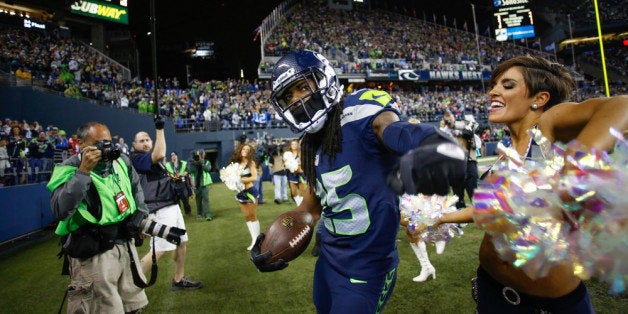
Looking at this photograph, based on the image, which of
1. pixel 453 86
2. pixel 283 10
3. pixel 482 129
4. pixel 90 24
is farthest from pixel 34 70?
pixel 453 86

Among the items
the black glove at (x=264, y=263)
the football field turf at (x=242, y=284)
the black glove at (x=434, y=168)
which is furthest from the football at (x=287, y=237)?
the football field turf at (x=242, y=284)

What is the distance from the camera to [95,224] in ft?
10.6

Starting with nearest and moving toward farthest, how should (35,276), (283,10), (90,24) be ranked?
(35,276) < (90,24) < (283,10)

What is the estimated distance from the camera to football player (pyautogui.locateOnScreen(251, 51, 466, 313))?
6.57ft

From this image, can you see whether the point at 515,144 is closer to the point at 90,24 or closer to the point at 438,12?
the point at 90,24

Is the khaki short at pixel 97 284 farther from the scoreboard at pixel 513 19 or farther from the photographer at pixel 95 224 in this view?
the scoreboard at pixel 513 19

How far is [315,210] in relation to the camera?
2.54 meters

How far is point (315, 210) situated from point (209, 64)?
161 feet

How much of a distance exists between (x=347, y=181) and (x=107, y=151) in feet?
7.48

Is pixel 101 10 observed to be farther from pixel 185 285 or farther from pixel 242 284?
pixel 242 284

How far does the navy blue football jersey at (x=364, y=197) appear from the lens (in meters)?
2.03

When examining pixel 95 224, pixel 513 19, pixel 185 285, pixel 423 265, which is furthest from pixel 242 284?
pixel 513 19

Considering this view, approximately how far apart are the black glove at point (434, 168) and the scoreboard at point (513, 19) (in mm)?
48134

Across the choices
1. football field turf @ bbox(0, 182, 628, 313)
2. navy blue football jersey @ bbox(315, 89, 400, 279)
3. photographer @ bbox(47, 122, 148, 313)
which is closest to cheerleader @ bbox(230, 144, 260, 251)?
football field turf @ bbox(0, 182, 628, 313)
